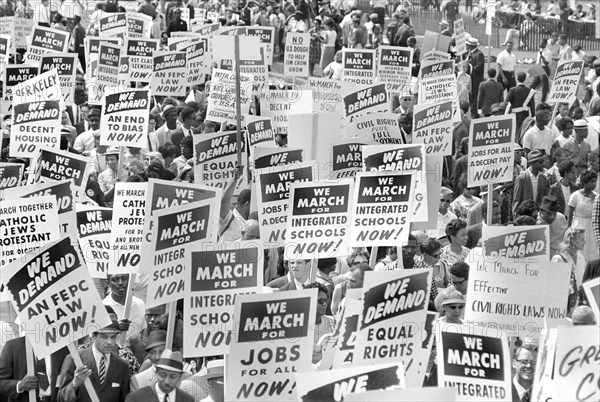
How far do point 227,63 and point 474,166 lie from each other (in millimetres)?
7612

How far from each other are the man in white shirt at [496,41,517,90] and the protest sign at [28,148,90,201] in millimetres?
14924

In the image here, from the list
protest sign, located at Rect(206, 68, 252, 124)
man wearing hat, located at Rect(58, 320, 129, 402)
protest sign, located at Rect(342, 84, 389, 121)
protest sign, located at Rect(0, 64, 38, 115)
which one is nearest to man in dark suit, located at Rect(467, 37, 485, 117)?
protest sign, located at Rect(206, 68, 252, 124)

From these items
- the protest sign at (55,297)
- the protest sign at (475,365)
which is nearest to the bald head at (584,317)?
the protest sign at (475,365)

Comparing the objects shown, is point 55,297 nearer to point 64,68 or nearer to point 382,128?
point 382,128

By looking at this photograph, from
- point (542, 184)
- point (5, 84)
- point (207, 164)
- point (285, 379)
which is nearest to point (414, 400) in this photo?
point (285, 379)

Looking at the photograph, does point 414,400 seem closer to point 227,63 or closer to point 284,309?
point 284,309

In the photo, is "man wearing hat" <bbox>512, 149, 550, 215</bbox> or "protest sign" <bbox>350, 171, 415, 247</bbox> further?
"man wearing hat" <bbox>512, 149, 550, 215</bbox>

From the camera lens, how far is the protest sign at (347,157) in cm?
1733

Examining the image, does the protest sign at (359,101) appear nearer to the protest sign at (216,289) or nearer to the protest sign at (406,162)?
the protest sign at (406,162)

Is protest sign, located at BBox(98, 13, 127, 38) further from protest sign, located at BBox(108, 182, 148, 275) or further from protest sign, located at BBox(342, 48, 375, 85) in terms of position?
protest sign, located at BBox(108, 182, 148, 275)

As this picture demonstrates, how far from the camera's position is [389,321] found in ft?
36.6

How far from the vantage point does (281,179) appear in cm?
1521

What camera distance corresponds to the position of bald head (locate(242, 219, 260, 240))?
49.4 ft

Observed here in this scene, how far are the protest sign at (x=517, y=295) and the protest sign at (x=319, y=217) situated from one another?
2.10 m
